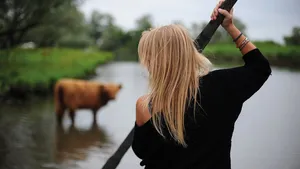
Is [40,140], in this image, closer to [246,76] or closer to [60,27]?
[60,27]

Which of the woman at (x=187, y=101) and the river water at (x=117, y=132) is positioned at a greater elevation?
the woman at (x=187, y=101)

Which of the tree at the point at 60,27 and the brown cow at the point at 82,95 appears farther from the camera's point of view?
the tree at the point at 60,27

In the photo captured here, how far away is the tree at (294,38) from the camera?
2.55 metres

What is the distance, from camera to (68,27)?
944cm

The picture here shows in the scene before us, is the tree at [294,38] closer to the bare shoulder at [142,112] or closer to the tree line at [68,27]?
the tree line at [68,27]

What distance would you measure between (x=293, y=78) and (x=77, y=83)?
15.1 ft

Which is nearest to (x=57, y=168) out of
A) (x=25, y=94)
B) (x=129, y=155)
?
(x=129, y=155)

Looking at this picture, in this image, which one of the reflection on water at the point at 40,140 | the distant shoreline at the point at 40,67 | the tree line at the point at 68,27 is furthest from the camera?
the distant shoreline at the point at 40,67

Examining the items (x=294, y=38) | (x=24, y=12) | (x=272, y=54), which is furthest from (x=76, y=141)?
(x=294, y=38)

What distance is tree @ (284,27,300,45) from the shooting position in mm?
2549

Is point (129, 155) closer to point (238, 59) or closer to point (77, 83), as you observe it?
point (238, 59)

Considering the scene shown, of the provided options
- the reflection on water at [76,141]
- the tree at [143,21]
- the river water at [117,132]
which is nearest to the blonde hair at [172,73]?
the river water at [117,132]

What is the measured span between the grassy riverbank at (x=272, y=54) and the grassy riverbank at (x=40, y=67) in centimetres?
473

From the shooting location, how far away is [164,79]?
1355 mm
